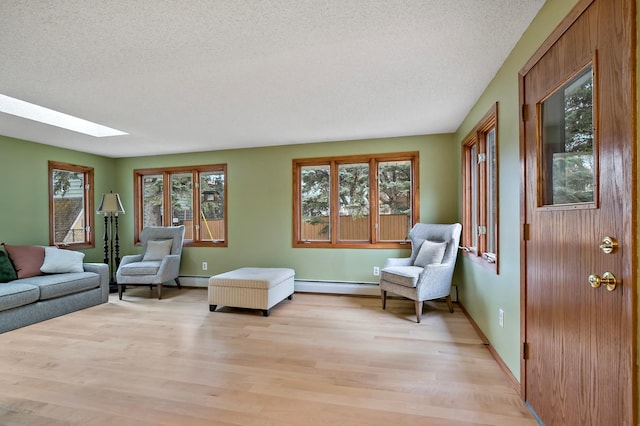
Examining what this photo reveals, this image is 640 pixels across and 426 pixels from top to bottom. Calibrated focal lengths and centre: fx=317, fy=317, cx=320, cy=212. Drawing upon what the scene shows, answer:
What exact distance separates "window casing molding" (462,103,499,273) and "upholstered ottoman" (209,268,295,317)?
7.42 ft

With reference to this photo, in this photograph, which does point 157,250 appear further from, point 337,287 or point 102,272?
point 337,287

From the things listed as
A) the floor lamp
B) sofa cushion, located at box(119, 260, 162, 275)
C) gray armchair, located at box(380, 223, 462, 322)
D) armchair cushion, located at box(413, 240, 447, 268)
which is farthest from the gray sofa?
armchair cushion, located at box(413, 240, 447, 268)

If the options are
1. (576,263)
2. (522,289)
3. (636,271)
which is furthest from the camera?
(522,289)

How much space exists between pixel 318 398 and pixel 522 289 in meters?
1.44

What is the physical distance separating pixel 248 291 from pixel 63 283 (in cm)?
219

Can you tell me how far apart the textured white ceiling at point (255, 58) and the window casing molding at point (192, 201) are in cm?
164

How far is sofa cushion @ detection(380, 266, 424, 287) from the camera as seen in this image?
345cm

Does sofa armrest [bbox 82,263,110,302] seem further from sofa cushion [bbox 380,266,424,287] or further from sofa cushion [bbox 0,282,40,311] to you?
sofa cushion [bbox 380,266,424,287]

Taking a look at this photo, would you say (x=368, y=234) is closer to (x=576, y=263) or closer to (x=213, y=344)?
(x=213, y=344)

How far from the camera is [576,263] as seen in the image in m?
1.40

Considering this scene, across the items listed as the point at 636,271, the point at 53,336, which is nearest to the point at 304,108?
the point at 636,271

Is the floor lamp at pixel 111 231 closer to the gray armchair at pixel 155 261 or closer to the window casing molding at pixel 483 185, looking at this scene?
the gray armchair at pixel 155 261

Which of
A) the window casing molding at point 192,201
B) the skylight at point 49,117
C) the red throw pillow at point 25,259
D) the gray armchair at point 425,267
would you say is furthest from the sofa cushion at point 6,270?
the gray armchair at point 425,267

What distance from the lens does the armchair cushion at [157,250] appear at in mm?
4895
